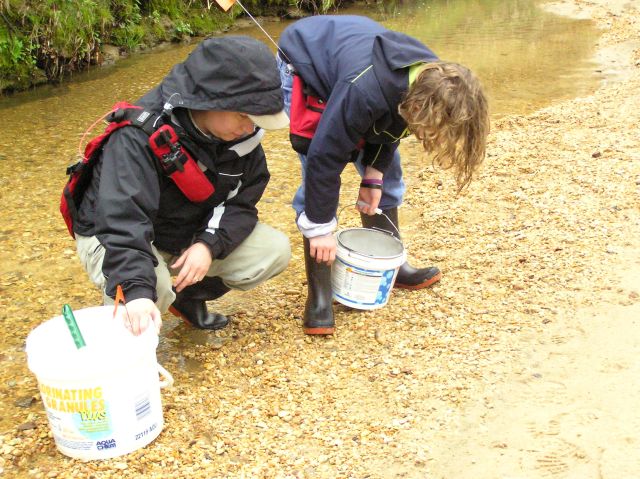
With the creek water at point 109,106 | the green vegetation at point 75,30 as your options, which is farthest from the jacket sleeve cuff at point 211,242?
the green vegetation at point 75,30

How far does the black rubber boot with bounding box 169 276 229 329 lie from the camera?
3225 millimetres

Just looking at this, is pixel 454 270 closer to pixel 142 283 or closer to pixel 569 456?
pixel 569 456

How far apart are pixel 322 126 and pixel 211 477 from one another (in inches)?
50.7

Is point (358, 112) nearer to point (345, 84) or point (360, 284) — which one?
point (345, 84)

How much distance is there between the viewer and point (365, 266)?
3.19m

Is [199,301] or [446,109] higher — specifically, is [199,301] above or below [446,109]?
below

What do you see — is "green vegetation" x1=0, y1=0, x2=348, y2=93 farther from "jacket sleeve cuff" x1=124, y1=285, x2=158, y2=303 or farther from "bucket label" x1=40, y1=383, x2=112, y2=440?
"bucket label" x1=40, y1=383, x2=112, y2=440

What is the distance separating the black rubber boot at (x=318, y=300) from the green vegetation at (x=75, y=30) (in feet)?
15.6

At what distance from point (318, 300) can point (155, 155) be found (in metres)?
1.01

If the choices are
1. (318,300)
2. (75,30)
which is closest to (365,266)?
(318,300)

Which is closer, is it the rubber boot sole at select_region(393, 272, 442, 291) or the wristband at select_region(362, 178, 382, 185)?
the wristband at select_region(362, 178, 382, 185)

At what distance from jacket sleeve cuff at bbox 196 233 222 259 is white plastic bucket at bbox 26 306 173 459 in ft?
1.69

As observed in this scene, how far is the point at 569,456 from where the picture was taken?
2393 millimetres

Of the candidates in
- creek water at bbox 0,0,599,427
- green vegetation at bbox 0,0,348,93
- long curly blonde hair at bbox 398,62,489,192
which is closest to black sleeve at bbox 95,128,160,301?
creek water at bbox 0,0,599,427
